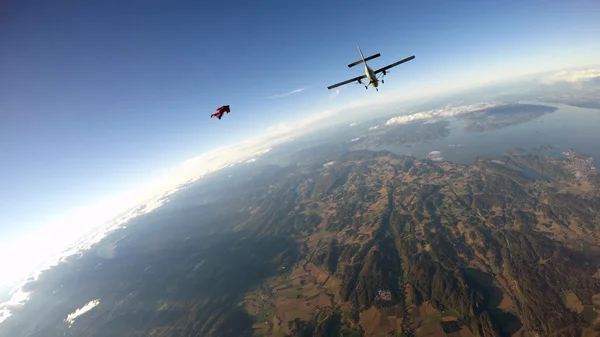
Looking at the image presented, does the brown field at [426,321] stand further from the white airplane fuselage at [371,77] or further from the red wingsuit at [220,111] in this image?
the red wingsuit at [220,111]

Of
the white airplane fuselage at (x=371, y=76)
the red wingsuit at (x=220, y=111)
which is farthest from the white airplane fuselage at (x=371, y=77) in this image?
the red wingsuit at (x=220, y=111)

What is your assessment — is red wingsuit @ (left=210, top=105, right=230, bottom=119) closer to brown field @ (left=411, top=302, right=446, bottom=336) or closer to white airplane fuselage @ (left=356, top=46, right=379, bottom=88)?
white airplane fuselage @ (left=356, top=46, right=379, bottom=88)

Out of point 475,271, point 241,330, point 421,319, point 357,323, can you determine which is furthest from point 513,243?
point 241,330

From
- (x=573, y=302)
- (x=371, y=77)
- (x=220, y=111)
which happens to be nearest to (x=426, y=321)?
(x=573, y=302)

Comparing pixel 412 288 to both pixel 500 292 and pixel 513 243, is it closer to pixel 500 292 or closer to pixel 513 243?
pixel 500 292

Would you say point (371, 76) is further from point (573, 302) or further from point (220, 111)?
point (573, 302)

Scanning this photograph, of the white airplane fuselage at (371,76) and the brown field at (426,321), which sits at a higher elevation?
the white airplane fuselage at (371,76)

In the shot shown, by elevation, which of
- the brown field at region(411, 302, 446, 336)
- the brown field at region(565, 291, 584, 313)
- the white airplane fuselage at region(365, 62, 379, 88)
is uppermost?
the white airplane fuselage at region(365, 62, 379, 88)

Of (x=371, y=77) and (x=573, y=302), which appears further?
(x=573, y=302)

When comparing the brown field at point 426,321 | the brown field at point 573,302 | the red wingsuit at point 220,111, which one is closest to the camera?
the red wingsuit at point 220,111

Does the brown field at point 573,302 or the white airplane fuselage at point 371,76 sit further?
the brown field at point 573,302

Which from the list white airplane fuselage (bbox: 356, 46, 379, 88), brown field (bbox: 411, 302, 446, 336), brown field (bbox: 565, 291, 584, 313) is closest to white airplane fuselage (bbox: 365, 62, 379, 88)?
white airplane fuselage (bbox: 356, 46, 379, 88)
